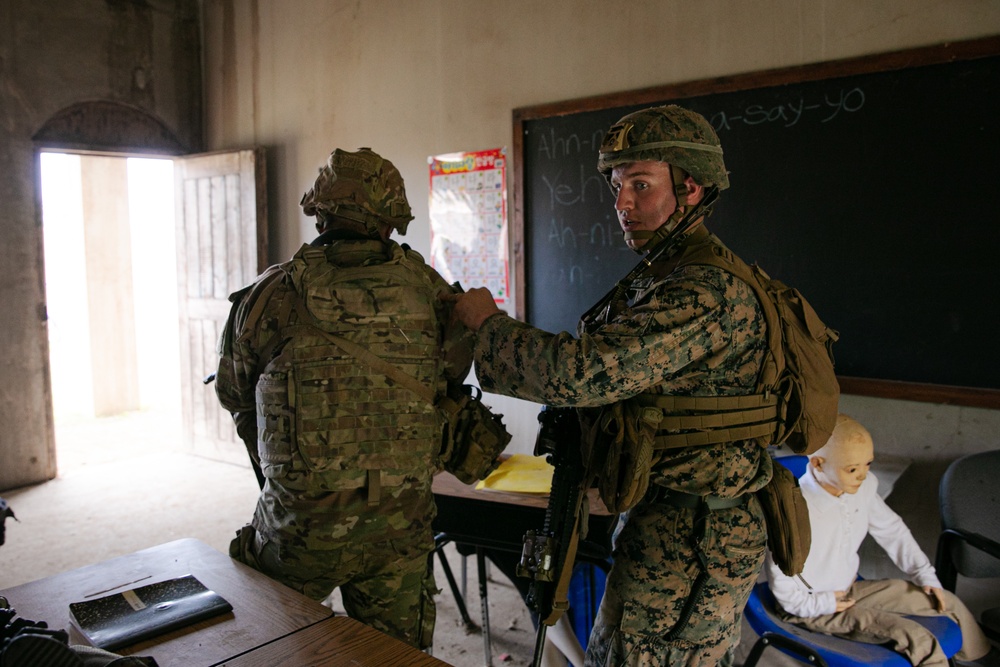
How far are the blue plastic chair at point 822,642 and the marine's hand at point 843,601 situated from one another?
0.10m

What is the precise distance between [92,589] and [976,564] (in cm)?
248

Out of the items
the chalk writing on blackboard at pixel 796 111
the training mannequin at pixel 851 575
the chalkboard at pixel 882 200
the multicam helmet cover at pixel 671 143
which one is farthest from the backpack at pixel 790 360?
the chalk writing on blackboard at pixel 796 111

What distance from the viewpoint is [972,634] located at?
227 cm

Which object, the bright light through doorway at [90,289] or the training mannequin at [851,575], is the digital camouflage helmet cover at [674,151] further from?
the bright light through doorway at [90,289]

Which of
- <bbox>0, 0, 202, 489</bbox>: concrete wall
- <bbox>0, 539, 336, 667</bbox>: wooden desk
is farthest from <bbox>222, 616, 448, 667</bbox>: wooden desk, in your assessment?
<bbox>0, 0, 202, 489</bbox>: concrete wall

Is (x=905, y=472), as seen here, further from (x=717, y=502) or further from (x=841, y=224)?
(x=717, y=502)

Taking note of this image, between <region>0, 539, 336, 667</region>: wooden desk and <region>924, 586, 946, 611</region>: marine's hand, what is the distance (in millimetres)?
1792

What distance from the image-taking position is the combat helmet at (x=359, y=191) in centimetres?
179

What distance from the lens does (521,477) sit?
2.66m

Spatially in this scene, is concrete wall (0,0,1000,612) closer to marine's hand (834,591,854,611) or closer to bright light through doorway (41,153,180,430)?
marine's hand (834,591,854,611)

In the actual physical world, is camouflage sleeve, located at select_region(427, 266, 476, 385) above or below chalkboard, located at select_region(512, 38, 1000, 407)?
below

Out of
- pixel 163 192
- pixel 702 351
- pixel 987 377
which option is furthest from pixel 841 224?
pixel 163 192

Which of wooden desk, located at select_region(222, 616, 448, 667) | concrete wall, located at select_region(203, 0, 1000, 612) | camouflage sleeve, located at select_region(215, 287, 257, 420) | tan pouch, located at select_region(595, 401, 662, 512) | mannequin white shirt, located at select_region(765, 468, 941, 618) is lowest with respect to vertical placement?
mannequin white shirt, located at select_region(765, 468, 941, 618)

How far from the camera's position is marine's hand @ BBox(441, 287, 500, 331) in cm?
160
